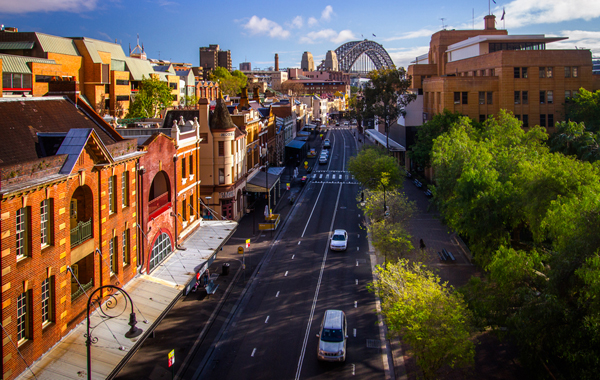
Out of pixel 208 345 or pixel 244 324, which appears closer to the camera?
pixel 208 345

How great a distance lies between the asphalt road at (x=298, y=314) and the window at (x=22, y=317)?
938 cm

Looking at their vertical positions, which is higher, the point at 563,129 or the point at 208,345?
the point at 563,129

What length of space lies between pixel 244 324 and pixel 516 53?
6370 centimetres

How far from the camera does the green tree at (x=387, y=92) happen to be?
9069 cm

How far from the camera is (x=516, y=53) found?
74188mm

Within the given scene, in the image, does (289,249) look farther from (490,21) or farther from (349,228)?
(490,21)

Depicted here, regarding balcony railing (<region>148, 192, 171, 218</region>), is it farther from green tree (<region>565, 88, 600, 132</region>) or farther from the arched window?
green tree (<region>565, 88, 600, 132</region>)

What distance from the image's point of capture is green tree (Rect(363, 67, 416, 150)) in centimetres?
9069

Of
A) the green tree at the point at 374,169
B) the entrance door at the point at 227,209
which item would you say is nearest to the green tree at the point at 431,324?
the green tree at the point at 374,169

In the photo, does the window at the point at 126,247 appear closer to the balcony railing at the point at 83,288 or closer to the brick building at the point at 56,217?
the brick building at the point at 56,217

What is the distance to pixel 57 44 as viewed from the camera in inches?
3187

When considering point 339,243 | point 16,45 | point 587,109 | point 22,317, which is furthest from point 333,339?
point 16,45

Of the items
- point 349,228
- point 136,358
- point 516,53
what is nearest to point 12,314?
point 136,358

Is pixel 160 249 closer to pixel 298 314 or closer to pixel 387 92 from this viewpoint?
pixel 298 314
